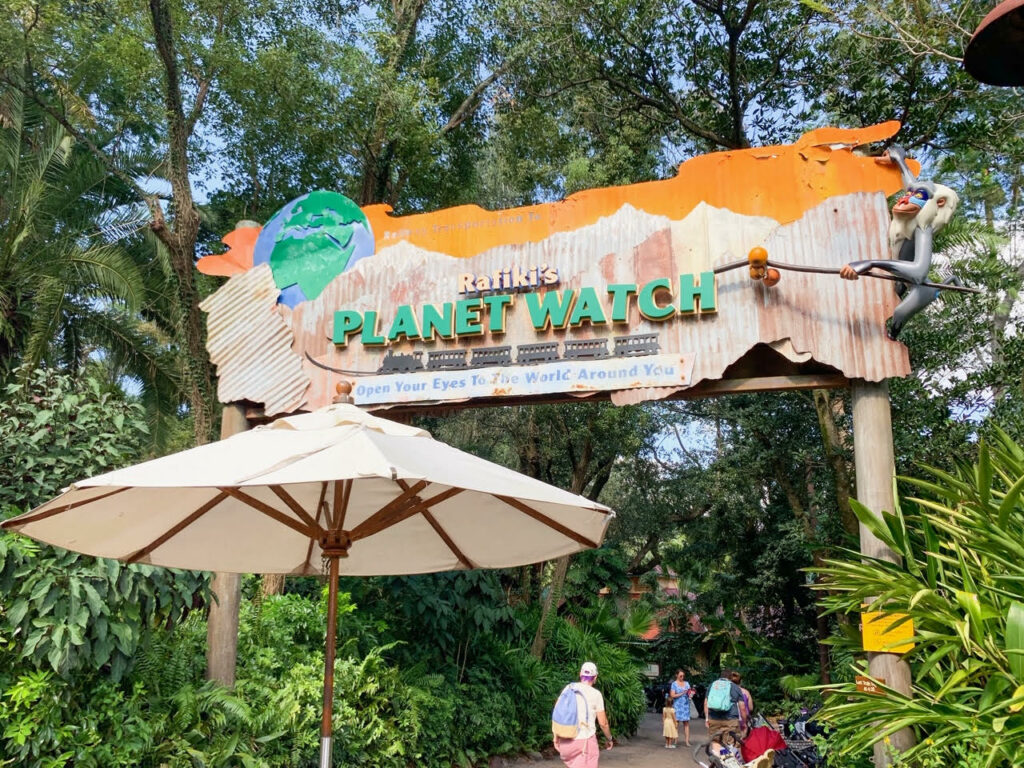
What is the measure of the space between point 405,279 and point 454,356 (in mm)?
1021

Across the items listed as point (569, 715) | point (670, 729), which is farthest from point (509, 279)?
point (670, 729)

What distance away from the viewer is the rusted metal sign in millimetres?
7422

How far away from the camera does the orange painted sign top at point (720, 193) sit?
24.7ft

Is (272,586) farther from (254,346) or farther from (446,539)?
(446,539)

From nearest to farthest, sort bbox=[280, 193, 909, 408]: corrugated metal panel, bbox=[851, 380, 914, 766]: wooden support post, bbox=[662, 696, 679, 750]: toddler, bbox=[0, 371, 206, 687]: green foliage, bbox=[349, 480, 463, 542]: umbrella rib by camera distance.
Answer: bbox=[349, 480, 463, 542]: umbrella rib < bbox=[0, 371, 206, 687]: green foliage < bbox=[851, 380, 914, 766]: wooden support post < bbox=[280, 193, 909, 408]: corrugated metal panel < bbox=[662, 696, 679, 750]: toddler

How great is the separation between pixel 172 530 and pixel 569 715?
4240 mm

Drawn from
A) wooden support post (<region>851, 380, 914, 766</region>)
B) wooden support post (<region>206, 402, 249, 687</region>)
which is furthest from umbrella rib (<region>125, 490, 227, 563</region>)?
wooden support post (<region>851, 380, 914, 766</region>)

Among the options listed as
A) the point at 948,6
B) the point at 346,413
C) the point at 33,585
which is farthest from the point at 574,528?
the point at 948,6

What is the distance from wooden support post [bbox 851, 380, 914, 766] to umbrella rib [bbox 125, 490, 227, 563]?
477cm

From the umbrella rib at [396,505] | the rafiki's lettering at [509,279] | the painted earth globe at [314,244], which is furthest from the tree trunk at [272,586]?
the umbrella rib at [396,505]

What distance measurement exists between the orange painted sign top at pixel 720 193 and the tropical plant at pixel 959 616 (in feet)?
8.74

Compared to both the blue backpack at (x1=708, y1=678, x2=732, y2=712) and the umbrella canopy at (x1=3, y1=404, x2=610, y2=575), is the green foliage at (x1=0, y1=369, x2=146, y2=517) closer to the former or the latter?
the umbrella canopy at (x1=3, y1=404, x2=610, y2=575)

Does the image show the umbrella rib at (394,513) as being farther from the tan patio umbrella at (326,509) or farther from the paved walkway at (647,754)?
the paved walkway at (647,754)

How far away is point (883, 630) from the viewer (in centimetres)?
629
